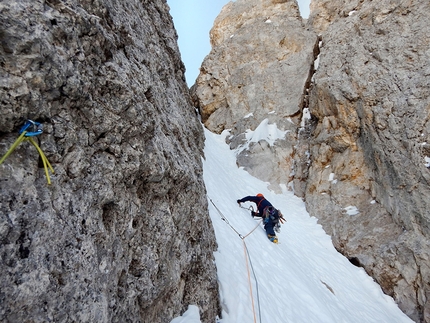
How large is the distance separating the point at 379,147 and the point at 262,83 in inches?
482

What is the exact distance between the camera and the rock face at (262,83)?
18.9 metres

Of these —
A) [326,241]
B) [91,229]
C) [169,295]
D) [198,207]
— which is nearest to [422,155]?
[326,241]

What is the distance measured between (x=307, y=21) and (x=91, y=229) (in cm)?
2942

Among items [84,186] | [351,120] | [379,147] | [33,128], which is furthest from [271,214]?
[33,128]

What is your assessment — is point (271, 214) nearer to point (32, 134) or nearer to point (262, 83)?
point (32, 134)

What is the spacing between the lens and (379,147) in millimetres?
12297

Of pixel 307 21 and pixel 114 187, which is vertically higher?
pixel 307 21

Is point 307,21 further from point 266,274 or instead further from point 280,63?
point 266,274

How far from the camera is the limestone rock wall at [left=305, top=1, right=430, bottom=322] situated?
9953 mm

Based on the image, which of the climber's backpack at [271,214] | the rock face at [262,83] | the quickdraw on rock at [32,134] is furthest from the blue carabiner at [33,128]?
the rock face at [262,83]

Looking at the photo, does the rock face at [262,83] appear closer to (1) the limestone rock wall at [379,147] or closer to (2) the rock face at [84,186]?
(1) the limestone rock wall at [379,147]

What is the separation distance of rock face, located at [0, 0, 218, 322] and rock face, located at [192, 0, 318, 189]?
47.0 ft

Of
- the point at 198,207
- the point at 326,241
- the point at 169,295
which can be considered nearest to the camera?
the point at 169,295

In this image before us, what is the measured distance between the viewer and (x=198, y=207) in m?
4.91
